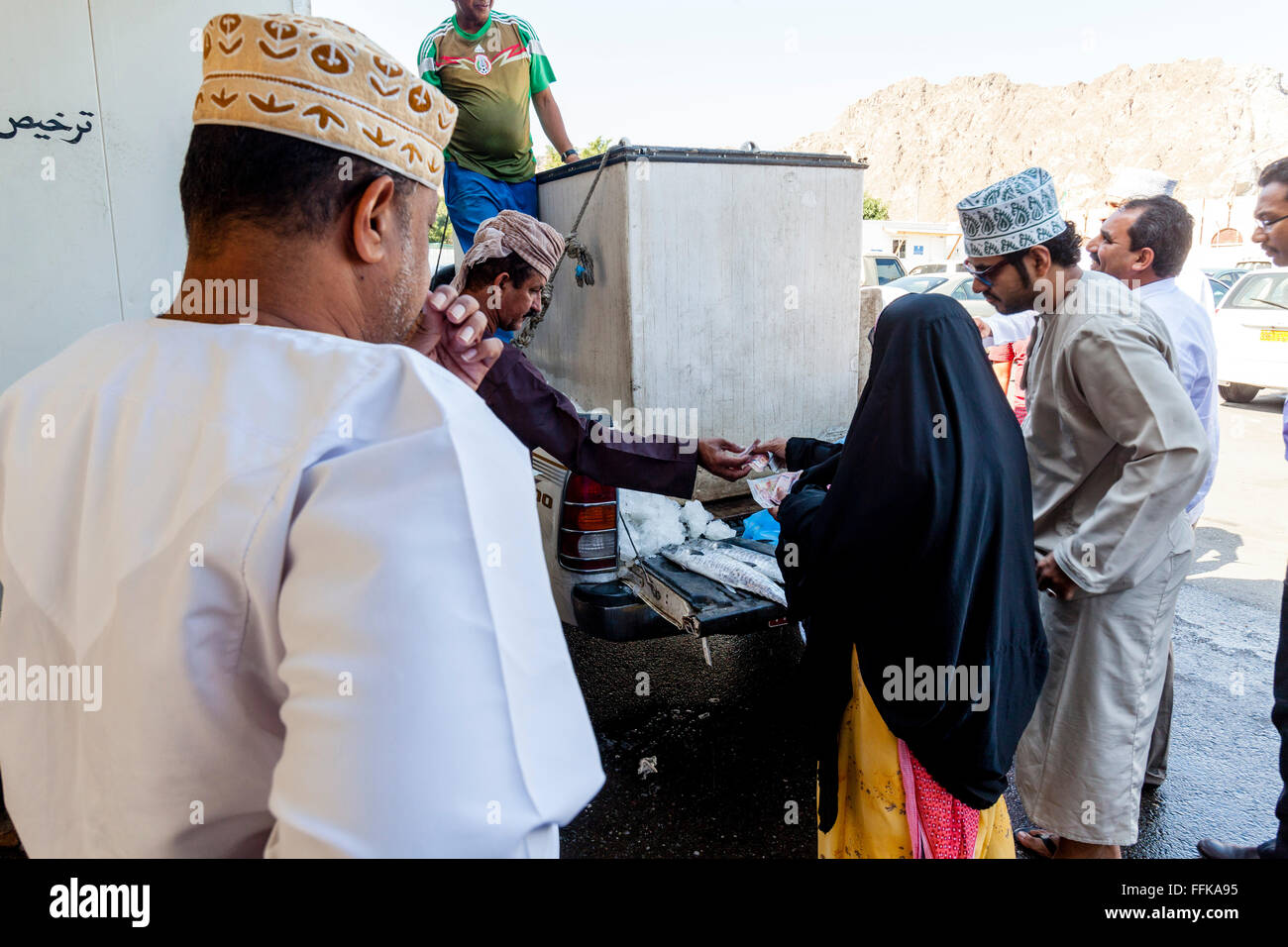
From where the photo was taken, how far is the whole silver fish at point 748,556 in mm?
2994

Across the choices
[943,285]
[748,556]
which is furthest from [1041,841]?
[943,285]

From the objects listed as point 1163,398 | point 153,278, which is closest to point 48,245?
point 153,278

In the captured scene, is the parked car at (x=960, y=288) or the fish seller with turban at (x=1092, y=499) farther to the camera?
the parked car at (x=960, y=288)

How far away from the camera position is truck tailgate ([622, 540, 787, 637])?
108 inches

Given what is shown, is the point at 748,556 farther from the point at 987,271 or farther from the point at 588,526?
the point at 987,271

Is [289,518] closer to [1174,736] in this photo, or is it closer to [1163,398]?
[1163,398]

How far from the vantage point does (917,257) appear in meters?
40.3

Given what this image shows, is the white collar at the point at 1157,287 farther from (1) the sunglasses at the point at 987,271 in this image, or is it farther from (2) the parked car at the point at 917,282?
(2) the parked car at the point at 917,282

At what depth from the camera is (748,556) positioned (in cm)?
316

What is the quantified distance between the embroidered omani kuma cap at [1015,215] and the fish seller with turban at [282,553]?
7.22 ft

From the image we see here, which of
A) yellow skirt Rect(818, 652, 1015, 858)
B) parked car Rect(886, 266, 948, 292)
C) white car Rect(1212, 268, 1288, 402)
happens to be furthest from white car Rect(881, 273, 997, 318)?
yellow skirt Rect(818, 652, 1015, 858)


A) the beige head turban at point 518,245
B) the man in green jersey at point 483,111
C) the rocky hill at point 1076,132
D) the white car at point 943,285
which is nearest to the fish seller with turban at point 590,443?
the beige head turban at point 518,245

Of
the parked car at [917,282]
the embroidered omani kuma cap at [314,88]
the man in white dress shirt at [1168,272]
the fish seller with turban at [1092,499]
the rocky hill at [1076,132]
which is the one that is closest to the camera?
the embroidered omani kuma cap at [314,88]

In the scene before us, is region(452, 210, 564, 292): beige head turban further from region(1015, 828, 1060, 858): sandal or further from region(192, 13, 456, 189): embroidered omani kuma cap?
region(1015, 828, 1060, 858): sandal
